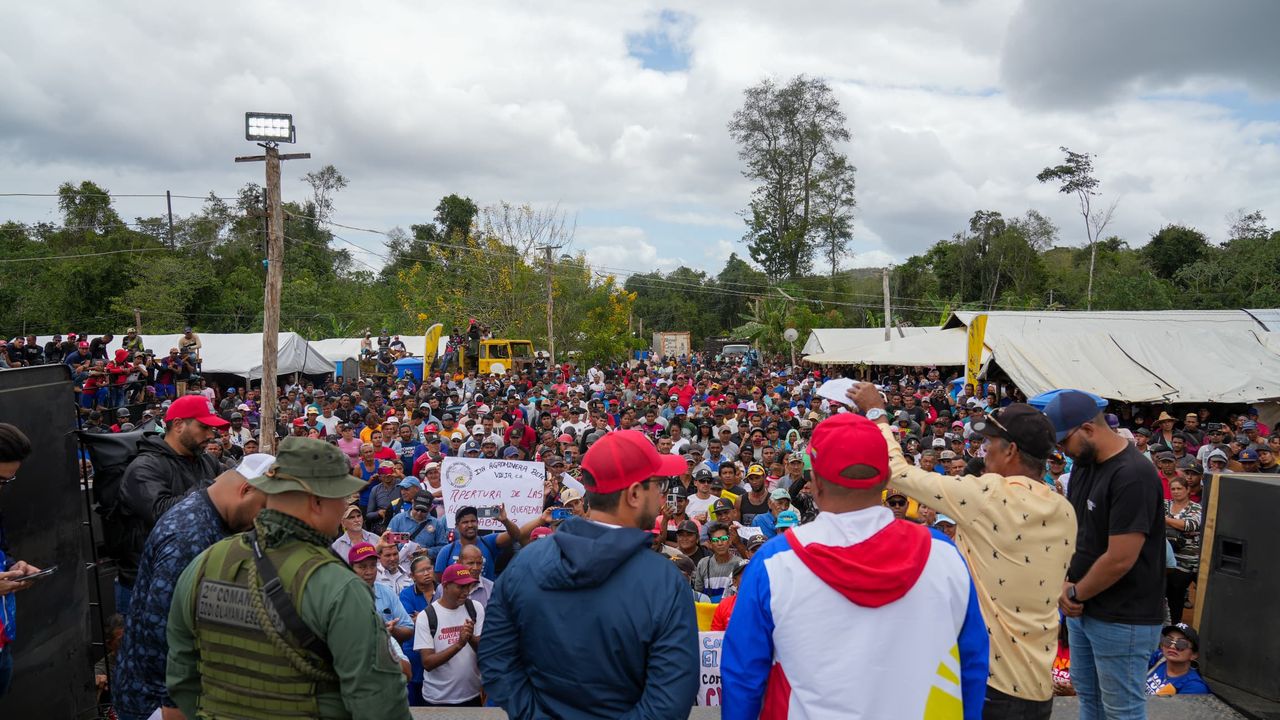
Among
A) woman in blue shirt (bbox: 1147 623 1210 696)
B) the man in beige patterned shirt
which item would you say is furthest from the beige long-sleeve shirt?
woman in blue shirt (bbox: 1147 623 1210 696)

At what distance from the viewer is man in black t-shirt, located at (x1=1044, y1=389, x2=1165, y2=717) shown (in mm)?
3051

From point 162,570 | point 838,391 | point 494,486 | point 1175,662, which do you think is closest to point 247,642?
point 162,570

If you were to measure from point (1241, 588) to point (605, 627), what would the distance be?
337 cm

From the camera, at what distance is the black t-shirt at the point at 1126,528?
305 cm

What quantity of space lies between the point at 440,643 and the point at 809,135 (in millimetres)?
45532

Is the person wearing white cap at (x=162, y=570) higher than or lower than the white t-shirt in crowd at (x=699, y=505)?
higher

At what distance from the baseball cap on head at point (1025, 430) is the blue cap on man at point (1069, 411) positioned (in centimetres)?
37

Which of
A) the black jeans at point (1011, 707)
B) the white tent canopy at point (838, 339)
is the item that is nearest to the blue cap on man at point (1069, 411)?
the black jeans at point (1011, 707)

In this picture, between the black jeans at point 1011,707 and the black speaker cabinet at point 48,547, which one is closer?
the black jeans at point 1011,707

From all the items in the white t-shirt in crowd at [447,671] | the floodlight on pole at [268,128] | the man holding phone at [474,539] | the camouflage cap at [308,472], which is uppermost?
the floodlight on pole at [268,128]

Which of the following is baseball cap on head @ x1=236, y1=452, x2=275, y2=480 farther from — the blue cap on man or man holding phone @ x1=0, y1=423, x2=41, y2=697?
the blue cap on man

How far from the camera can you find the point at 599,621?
2137 mm

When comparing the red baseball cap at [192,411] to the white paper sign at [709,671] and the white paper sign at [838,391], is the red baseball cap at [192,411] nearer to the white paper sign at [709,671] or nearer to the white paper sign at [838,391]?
the white paper sign at [709,671]

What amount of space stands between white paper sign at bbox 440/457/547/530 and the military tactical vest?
441cm
